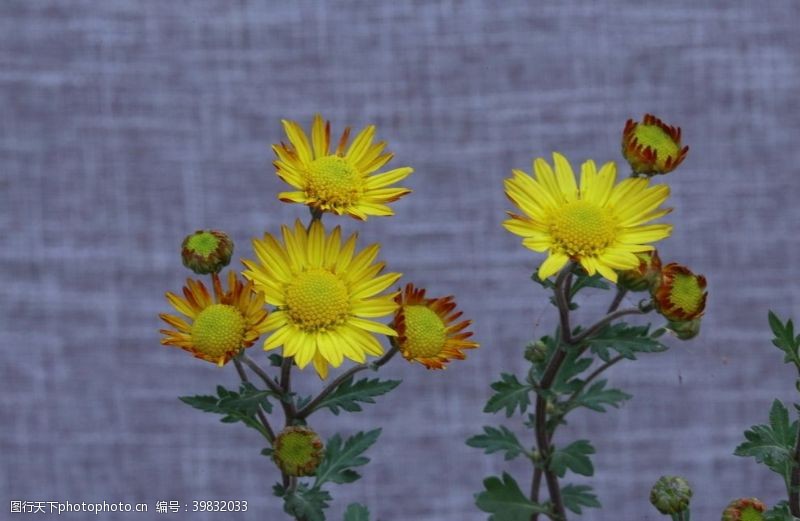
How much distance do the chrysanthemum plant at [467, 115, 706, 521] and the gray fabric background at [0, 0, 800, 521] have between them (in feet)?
1.43

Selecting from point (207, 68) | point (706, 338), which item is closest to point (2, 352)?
point (207, 68)

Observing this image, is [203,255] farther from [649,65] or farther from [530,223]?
[649,65]

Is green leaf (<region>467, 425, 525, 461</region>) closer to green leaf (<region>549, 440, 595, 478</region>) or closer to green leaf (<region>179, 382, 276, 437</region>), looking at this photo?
green leaf (<region>549, 440, 595, 478</region>)

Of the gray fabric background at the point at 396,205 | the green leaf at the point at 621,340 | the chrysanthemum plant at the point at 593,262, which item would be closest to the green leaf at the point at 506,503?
the chrysanthemum plant at the point at 593,262

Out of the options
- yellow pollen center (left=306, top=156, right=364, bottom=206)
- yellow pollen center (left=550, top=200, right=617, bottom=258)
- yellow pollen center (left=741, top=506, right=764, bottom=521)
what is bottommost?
yellow pollen center (left=741, top=506, right=764, bottom=521)

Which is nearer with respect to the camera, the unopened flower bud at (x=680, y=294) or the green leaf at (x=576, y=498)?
the unopened flower bud at (x=680, y=294)

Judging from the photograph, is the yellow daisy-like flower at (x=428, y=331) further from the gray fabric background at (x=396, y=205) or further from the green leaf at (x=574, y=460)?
the gray fabric background at (x=396, y=205)

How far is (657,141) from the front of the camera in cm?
58

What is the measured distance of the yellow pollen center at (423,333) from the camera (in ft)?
1.82

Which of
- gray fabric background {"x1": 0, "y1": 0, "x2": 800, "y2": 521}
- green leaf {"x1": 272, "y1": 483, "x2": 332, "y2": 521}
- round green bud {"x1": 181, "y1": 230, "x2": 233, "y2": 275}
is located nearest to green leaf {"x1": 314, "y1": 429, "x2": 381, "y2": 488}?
green leaf {"x1": 272, "y1": 483, "x2": 332, "y2": 521}

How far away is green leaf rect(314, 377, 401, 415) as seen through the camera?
58cm

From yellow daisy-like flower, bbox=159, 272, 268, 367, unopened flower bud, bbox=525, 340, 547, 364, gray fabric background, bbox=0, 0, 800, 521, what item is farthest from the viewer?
gray fabric background, bbox=0, 0, 800, 521

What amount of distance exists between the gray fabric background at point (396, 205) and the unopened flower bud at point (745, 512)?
0.47 m

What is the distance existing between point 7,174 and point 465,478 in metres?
0.56
